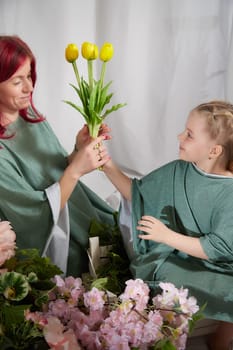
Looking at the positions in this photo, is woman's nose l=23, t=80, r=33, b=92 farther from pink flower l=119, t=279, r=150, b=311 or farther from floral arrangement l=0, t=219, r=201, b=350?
pink flower l=119, t=279, r=150, b=311

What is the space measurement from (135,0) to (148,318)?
1525 mm

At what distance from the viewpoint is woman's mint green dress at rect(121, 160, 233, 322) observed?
109 centimetres

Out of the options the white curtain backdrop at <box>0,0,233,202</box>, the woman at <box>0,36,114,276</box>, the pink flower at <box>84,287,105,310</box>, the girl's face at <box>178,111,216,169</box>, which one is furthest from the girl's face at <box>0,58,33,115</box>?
the white curtain backdrop at <box>0,0,233,202</box>

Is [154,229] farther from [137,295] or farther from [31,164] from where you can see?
[31,164]

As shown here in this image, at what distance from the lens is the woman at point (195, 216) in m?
1.08

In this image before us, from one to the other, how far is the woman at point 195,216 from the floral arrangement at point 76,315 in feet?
0.79

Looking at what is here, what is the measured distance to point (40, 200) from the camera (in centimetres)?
117

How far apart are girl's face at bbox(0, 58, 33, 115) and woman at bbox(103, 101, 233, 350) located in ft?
0.85

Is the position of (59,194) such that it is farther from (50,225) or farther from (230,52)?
(230,52)

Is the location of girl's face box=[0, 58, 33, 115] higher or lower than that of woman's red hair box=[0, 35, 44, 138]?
lower

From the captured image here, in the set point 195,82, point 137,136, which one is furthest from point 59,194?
point 195,82

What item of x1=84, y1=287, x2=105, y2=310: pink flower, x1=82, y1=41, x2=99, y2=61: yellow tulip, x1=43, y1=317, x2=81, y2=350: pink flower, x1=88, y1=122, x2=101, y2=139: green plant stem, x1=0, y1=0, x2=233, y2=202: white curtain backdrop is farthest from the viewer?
x1=0, y1=0, x2=233, y2=202: white curtain backdrop

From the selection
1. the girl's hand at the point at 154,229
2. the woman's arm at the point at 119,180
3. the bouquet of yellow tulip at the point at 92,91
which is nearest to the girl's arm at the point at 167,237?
the girl's hand at the point at 154,229

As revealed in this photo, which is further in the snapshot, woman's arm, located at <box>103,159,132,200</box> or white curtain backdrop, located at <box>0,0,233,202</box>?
white curtain backdrop, located at <box>0,0,233,202</box>
